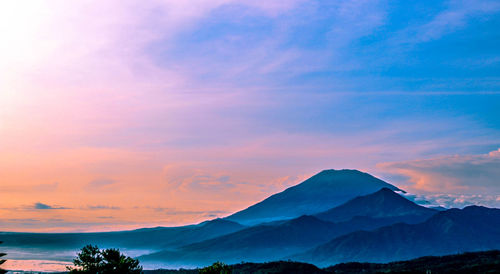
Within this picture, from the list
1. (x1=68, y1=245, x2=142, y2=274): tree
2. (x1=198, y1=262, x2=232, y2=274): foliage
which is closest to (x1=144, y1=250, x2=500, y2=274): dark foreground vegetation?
(x1=198, y1=262, x2=232, y2=274): foliage

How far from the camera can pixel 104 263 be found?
56344mm

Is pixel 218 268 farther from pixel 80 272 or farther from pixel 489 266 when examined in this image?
pixel 489 266

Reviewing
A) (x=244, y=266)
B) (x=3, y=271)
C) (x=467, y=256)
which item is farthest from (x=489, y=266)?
(x=3, y=271)

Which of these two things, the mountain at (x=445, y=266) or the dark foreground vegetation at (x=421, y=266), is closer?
the mountain at (x=445, y=266)

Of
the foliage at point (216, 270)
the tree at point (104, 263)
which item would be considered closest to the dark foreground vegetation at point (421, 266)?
the foliage at point (216, 270)

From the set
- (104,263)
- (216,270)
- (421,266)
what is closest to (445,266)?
(421,266)

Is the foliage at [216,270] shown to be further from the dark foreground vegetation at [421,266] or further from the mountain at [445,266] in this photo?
the dark foreground vegetation at [421,266]

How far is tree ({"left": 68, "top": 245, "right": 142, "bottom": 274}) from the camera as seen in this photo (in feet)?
181

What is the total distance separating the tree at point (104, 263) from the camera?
55.1 meters

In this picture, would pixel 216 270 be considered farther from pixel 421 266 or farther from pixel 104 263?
pixel 421 266

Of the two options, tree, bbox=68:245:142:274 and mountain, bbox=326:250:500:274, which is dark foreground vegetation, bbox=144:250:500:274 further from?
tree, bbox=68:245:142:274

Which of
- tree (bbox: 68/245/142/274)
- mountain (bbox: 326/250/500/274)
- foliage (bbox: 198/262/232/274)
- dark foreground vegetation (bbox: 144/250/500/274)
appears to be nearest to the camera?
foliage (bbox: 198/262/232/274)

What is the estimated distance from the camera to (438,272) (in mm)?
105875

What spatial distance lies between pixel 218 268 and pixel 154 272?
10499 centimetres
